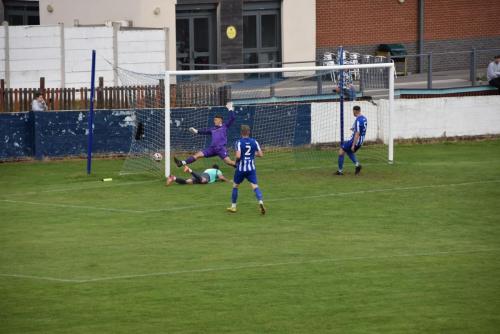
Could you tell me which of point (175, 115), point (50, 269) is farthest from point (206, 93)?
point (50, 269)

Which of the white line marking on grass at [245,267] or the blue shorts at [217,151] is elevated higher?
the blue shorts at [217,151]

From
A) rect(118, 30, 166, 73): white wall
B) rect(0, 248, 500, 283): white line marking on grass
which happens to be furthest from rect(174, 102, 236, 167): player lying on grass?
rect(118, 30, 166, 73): white wall

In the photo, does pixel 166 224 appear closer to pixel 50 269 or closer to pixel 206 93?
pixel 50 269

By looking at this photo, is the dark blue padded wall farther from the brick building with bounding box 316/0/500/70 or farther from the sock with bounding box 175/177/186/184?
the brick building with bounding box 316/0/500/70

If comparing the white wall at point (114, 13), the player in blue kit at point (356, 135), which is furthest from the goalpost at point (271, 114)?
the white wall at point (114, 13)

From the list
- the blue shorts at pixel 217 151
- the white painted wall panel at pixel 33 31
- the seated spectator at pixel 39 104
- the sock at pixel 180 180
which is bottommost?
the sock at pixel 180 180

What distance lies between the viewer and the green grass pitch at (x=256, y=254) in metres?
15.7

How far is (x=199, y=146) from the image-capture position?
3288 centimetres

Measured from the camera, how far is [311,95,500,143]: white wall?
34.2 meters

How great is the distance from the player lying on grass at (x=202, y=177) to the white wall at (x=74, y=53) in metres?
10.8

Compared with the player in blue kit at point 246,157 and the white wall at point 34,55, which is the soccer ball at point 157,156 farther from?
the white wall at point 34,55

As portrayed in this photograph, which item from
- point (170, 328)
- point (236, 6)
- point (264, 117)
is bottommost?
point (170, 328)

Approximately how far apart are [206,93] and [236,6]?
36.1 feet

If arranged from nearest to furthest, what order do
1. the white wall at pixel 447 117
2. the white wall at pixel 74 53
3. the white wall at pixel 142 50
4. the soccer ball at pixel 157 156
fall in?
1. the soccer ball at pixel 157 156
2. the white wall at pixel 447 117
3. the white wall at pixel 74 53
4. the white wall at pixel 142 50
